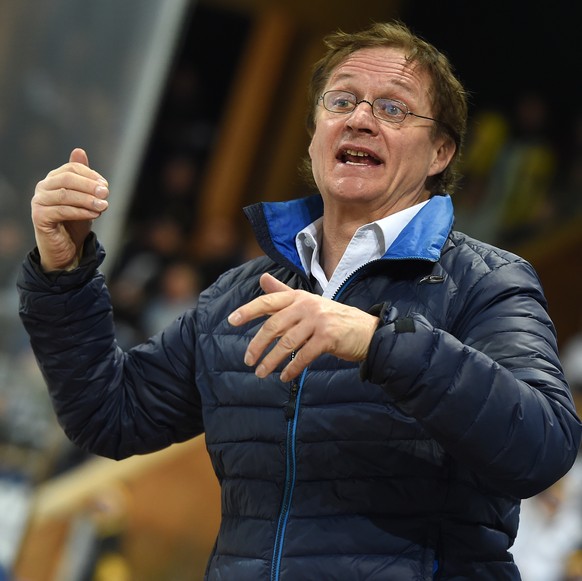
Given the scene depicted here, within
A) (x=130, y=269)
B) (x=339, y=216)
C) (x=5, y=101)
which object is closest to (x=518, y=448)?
(x=339, y=216)

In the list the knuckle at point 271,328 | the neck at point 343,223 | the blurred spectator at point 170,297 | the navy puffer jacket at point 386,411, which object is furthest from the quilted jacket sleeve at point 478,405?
the blurred spectator at point 170,297

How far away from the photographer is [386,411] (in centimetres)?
165

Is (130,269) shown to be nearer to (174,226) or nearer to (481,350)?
(174,226)

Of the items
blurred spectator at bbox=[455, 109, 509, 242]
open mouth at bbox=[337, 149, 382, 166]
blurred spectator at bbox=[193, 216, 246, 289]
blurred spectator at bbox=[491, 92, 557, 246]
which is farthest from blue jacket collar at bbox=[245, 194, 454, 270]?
blurred spectator at bbox=[491, 92, 557, 246]

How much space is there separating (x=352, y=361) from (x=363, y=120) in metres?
0.47

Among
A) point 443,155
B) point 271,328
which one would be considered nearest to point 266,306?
point 271,328

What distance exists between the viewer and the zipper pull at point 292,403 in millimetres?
1686

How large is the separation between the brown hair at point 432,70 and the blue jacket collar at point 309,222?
0.10 meters

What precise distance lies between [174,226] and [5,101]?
4.23 metres

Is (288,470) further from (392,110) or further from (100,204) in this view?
(392,110)

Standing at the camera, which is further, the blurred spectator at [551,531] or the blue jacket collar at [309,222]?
the blurred spectator at [551,531]

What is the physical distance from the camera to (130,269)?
281 inches

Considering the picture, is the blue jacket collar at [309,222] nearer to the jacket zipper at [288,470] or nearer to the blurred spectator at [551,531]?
the jacket zipper at [288,470]

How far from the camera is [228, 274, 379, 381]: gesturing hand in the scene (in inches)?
56.4
